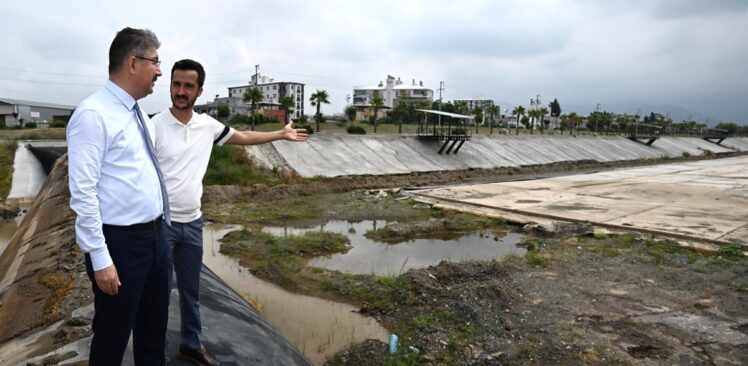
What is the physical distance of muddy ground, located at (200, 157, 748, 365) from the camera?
5.21m

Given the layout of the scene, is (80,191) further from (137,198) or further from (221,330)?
(221,330)

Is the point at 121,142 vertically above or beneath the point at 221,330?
above

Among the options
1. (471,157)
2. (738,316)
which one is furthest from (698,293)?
(471,157)

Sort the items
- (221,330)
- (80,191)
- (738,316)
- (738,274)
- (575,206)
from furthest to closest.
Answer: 1. (575,206)
2. (738,274)
3. (738,316)
4. (221,330)
5. (80,191)

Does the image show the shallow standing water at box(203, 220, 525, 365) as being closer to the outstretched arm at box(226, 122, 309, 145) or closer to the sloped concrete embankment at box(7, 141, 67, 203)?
the outstretched arm at box(226, 122, 309, 145)

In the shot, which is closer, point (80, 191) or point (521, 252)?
point (80, 191)

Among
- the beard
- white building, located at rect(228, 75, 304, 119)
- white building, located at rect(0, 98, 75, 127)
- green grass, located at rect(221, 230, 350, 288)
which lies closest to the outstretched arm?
the beard

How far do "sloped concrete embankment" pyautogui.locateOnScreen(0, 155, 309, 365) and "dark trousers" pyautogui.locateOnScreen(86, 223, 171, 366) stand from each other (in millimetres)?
763

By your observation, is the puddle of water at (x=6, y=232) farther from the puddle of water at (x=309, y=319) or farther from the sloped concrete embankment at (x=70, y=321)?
the puddle of water at (x=309, y=319)

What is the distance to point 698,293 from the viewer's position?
7.25 m

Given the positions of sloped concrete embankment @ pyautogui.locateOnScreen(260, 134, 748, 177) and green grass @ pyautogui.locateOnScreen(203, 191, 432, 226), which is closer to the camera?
green grass @ pyautogui.locateOnScreen(203, 191, 432, 226)

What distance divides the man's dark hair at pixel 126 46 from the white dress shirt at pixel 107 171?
98mm

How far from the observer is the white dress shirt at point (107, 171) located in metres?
1.90

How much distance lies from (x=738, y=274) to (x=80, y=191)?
1008 centimetres
